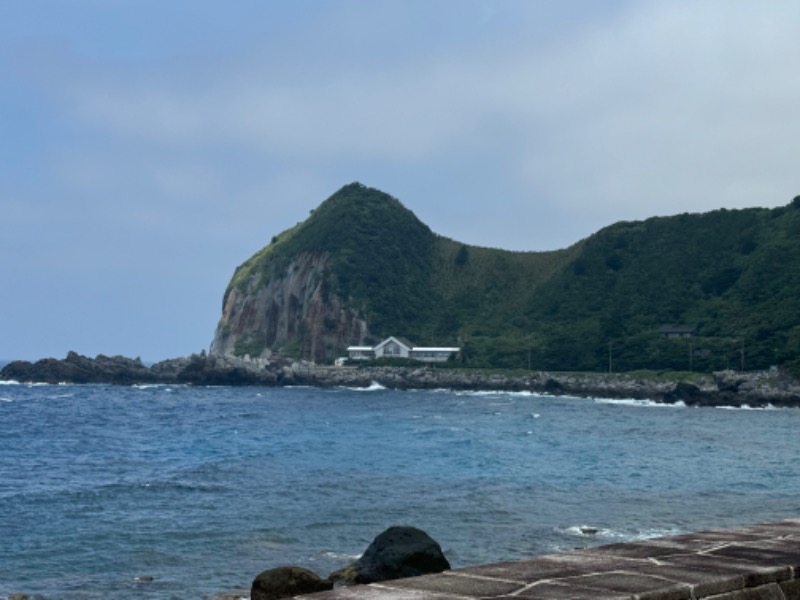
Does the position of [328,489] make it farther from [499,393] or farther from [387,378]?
[387,378]

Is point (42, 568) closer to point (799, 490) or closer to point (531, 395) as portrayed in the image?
point (799, 490)

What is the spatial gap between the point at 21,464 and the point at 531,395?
300 feet

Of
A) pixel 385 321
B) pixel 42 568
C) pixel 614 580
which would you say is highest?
pixel 385 321

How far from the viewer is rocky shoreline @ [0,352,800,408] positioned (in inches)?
4345

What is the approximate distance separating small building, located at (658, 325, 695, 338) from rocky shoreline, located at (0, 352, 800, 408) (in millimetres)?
16113

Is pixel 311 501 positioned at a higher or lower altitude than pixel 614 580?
lower

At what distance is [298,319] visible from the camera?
190375 mm

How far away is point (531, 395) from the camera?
422ft

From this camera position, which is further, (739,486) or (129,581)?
(739,486)

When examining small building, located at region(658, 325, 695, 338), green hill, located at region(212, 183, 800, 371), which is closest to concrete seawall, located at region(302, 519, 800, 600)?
green hill, located at region(212, 183, 800, 371)

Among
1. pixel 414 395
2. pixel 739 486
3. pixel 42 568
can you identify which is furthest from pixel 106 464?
pixel 414 395

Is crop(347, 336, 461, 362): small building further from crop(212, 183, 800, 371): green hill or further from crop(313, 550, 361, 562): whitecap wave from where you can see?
crop(313, 550, 361, 562): whitecap wave

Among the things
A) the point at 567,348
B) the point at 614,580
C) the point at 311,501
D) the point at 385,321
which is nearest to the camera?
the point at 614,580

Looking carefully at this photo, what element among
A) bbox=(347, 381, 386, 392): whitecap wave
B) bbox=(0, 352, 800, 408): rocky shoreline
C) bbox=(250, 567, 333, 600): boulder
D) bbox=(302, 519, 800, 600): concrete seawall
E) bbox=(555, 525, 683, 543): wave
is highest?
bbox=(0, 352, 800, 408): rocky shoreline
